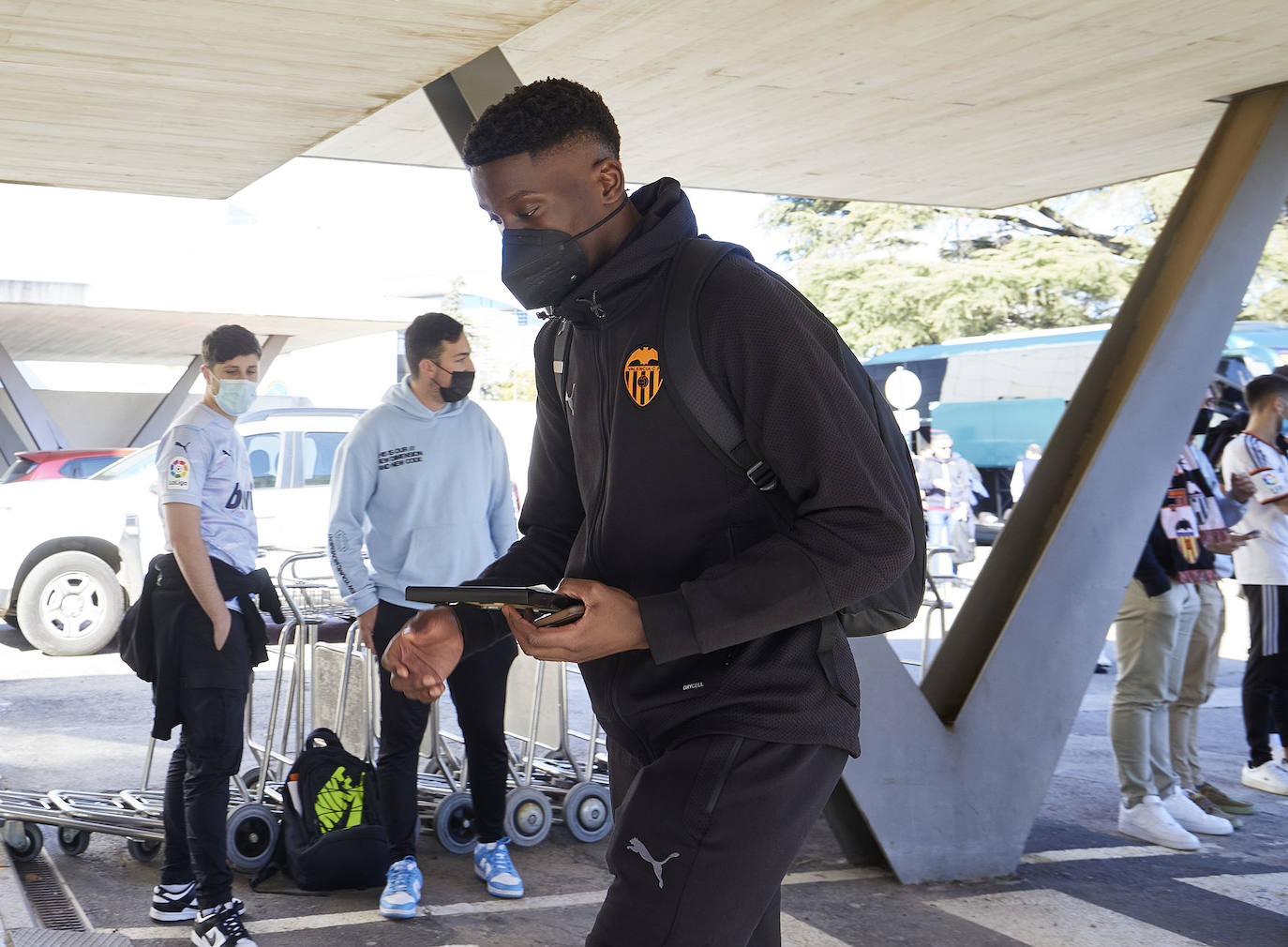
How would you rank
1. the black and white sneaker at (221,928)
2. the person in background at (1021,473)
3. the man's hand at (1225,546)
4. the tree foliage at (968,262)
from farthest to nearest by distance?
1. the tree foliage at (968,262)
2. the person in background at (1021,473)
3. the man's hand at (1225,546)
4. the black and white sneaker at (221,928)

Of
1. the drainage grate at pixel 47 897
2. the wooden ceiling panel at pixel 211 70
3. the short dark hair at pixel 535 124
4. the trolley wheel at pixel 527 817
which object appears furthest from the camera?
the trolley wheel at pixel 527 817

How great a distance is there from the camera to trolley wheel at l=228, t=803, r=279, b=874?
5309 millimetres

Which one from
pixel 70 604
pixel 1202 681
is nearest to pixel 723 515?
pixel 1202 681

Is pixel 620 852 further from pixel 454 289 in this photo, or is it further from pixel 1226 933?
pixel 454 289

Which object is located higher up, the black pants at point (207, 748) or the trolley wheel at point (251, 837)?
the black pants at point (207, 748)

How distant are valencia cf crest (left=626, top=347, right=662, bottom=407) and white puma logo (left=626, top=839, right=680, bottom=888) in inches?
26.0

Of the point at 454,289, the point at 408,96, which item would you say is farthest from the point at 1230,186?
the point at 454,289

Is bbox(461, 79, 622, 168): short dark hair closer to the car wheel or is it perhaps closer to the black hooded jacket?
the black hooded jacket

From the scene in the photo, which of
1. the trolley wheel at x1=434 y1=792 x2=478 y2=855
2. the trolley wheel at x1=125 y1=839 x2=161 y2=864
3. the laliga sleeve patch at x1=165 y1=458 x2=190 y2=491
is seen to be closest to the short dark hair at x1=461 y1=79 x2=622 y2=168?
the laliga sleeve patch at x1=165 y1=458 x2=190 y2=491

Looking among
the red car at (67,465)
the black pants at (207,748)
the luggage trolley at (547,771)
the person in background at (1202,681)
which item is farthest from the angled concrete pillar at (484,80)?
the red car at (67,465)

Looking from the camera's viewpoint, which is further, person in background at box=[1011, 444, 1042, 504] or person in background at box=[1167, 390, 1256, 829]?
person in background at box=[1011, 444, 1042, 504]

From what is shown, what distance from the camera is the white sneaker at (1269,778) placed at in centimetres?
700

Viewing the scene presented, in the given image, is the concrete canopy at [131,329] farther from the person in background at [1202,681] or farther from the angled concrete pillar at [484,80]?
the person in background at [1202,681]

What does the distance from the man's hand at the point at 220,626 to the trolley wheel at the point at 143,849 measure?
1.49 metres
